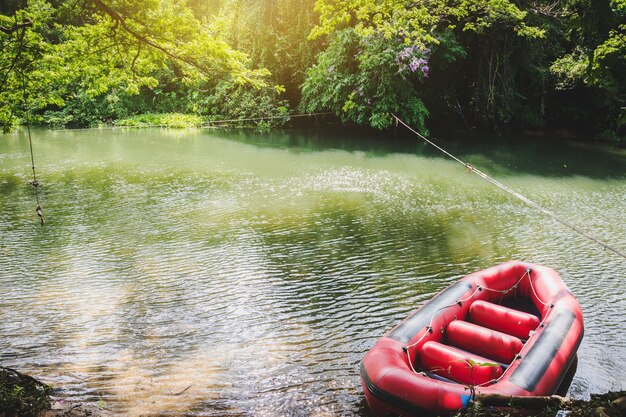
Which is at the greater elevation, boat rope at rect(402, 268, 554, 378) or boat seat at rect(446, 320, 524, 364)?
boat rope at rect(402, 268, 554, 378)

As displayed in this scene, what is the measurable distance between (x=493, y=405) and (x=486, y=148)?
731 inches

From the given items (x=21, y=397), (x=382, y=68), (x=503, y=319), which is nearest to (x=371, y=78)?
(x=382, y=68)

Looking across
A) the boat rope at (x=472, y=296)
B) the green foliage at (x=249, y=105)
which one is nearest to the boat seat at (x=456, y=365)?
the boat rope at (x=472, y=296)

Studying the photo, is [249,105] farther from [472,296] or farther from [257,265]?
[472,296]

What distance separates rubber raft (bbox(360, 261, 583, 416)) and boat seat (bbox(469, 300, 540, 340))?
1 cm

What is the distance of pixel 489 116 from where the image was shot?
21.7m

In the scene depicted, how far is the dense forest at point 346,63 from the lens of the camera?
786 cm

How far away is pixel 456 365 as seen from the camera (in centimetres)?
479

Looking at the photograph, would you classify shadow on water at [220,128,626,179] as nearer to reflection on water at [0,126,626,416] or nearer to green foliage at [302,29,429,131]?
reflection on water at [0,126,626,416]

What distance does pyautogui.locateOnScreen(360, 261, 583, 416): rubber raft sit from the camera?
4.24m

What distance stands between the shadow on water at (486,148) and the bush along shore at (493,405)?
13.4 m

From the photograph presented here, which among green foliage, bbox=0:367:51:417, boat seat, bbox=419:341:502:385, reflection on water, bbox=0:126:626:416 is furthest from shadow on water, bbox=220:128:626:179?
green foliage, bbox=0:367:51:417

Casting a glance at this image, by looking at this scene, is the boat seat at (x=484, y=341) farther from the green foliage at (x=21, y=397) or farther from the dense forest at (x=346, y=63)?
the dense forest at (x=346, y=63)

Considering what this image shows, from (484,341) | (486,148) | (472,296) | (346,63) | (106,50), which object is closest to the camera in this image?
(484,341)
